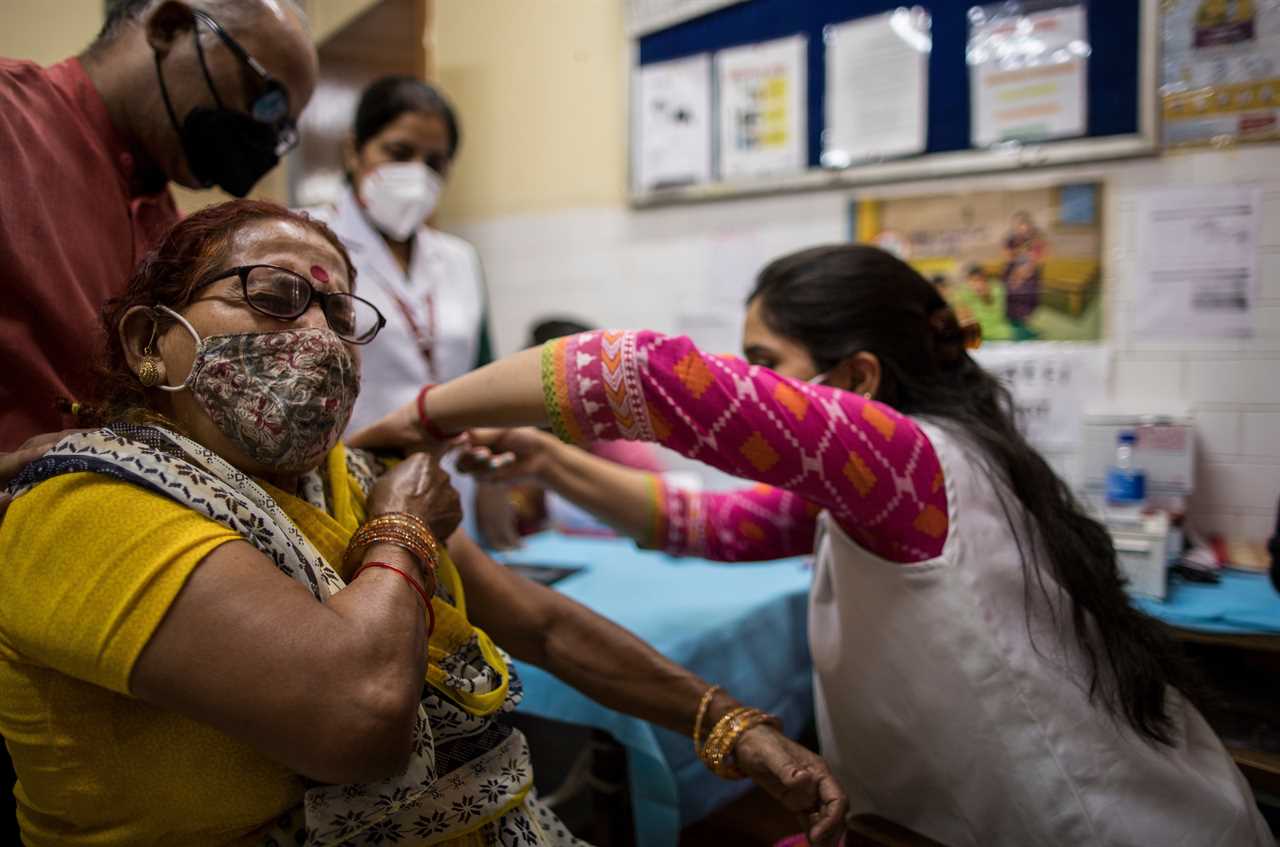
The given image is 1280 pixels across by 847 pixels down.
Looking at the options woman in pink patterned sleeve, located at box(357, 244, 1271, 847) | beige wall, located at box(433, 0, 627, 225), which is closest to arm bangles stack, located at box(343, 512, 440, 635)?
woman in pink patterned sleeve, located at box(357, 244, 1271, 847)

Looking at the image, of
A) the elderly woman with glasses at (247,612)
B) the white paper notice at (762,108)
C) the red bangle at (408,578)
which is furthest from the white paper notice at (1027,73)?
the red bangle at (408,578)

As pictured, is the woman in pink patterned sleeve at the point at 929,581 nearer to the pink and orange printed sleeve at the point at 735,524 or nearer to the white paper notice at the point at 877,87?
the pink and orange printed sleeve at the point at 735,524

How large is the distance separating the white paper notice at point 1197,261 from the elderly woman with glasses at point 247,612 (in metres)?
1.64

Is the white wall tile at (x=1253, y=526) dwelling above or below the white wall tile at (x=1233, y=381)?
below

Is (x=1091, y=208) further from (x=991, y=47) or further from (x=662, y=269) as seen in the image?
(x=662, y=269)

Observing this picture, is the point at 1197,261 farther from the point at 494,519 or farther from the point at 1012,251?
the point at 494,519

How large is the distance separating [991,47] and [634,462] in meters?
1.57

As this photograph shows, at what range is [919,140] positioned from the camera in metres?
2.49

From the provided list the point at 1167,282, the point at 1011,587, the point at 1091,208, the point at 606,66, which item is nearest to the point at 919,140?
the point at 1091,208

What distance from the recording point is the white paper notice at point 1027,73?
2.27m

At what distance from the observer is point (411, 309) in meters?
2.51

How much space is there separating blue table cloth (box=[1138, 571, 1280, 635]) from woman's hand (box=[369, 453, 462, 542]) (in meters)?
1.25

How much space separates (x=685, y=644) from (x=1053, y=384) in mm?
1361

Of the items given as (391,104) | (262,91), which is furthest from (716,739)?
(391,104)
